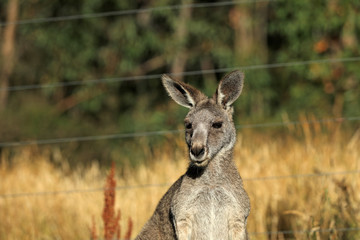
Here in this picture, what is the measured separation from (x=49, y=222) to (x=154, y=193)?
1053mm

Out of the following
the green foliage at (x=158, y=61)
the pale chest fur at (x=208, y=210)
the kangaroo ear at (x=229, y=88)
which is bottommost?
the pale chest fur at (x=208, y=210)

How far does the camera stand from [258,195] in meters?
6.33

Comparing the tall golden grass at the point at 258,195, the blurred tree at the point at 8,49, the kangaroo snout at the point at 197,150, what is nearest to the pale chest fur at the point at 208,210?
the kangaroo snout at the point at 197,150

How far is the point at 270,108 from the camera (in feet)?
50.7

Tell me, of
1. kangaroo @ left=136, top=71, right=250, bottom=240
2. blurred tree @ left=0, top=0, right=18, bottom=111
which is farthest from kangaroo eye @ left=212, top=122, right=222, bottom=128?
blurred tree @ left=0, top=0, right=18, bottom=111

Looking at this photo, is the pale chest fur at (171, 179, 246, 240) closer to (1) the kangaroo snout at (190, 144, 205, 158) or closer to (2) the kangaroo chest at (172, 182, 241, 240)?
(2) the kangaroo chest at (172, 182, 241, 240)

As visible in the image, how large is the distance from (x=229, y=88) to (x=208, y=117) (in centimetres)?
27

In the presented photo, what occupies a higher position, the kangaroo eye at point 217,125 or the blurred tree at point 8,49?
the blurred tree at point 8,49

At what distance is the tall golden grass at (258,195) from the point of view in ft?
19.1

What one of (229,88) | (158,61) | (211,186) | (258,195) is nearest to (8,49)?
(158,61)

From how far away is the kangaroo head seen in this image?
14.0 feet

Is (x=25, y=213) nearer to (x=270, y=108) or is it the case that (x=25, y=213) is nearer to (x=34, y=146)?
(x=34, y=146)

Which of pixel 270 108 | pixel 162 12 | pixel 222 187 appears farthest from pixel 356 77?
pixel 222 187

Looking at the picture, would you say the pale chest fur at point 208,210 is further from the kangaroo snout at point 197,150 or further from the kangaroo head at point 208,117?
the kangaroo snout at point 197,150
